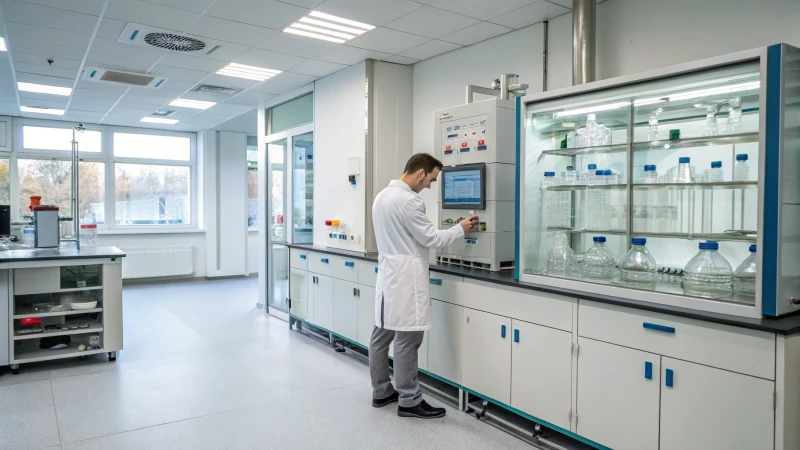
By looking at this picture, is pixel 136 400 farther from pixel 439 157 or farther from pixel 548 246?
pixel 548 246

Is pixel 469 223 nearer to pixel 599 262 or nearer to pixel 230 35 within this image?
pixel 599 262

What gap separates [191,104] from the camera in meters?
6.84

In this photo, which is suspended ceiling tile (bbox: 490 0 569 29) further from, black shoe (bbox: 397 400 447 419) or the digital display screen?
black shoe (bbox: 397 400 447 419)

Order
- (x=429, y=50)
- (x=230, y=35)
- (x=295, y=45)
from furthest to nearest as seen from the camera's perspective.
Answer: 1. (x=429, y=50)
2. (x=295, y=45)
3. (x=230, y=35)

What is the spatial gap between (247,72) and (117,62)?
118cm

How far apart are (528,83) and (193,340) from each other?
3.82 meters

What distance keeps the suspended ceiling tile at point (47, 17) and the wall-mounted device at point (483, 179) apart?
277 cm

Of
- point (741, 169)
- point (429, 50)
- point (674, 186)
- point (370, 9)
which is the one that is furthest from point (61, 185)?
point (741, 169)

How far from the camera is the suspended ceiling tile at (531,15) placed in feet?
11.0

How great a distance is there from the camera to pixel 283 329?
5.44 meters

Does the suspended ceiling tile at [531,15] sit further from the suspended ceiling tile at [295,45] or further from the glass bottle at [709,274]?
the glass bottle at [709,274]

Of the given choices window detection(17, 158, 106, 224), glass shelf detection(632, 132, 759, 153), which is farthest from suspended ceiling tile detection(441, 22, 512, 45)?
window detection(17, 158, 106, 224)

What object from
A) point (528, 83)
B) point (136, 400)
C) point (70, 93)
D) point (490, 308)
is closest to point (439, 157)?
point (528, 83)

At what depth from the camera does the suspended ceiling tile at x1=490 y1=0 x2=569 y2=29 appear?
3357 mm
